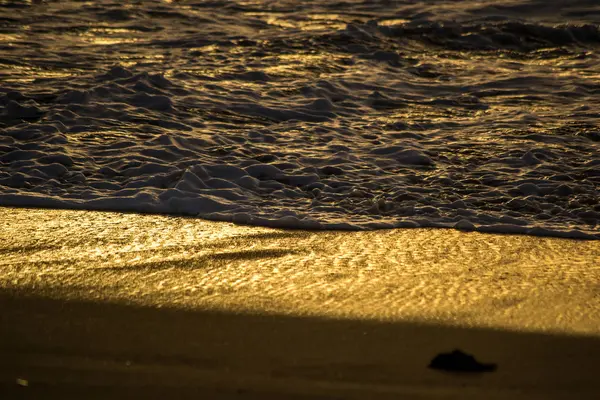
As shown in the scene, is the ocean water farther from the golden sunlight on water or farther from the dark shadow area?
the dark shadow area

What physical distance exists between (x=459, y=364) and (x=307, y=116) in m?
4.52

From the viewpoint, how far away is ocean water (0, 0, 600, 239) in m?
5.21

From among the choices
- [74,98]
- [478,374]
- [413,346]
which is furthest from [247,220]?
[74,98]

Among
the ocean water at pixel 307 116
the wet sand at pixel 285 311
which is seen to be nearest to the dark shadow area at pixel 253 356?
the wet sand at pixel 285 311

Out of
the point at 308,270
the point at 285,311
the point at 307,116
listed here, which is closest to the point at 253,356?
the point at 285,311

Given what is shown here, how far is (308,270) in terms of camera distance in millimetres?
3967

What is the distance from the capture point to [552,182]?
555cm

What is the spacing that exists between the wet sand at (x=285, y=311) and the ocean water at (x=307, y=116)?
506 mm

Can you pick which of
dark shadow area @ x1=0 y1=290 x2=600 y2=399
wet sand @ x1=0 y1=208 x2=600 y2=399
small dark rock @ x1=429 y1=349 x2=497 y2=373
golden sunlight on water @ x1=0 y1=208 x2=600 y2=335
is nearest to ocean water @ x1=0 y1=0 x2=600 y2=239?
golden sunlight on water @ x1=0 y1=208 x2=600 y2=335

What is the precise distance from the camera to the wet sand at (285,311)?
282 centimetres

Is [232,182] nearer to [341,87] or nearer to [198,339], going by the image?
[198,339]

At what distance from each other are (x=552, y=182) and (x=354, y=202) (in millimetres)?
1473

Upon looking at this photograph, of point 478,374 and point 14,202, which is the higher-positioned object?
point 478,374

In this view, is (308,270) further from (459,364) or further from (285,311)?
(459,364)
